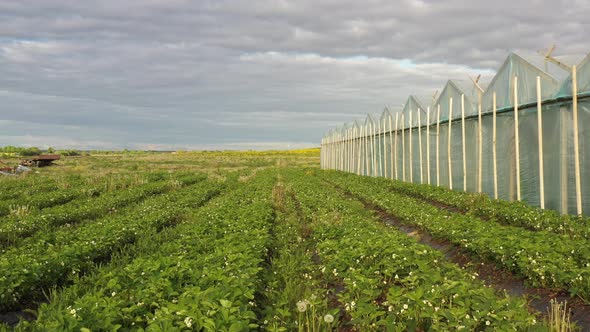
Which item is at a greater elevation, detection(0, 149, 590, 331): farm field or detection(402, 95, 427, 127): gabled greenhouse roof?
detection(402, 95, 427, 127): gabled greenhouse roof

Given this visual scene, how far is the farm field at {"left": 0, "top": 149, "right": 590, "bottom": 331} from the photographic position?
14.9 feet

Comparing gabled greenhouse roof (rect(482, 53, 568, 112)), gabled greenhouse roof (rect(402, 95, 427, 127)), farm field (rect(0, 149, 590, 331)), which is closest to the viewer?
farm field (rect(0, 149, 590, 331))

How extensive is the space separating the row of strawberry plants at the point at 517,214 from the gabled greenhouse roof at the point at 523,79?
3.51 meters

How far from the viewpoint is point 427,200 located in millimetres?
17469

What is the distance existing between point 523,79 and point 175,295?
13821 mm

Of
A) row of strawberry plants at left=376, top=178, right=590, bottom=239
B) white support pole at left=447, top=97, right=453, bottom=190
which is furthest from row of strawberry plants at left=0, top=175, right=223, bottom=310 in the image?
white support pole at left=447, top=97, right=453, bottom=190

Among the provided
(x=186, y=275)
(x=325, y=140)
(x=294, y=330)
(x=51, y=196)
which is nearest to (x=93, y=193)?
(x=51, y=196)

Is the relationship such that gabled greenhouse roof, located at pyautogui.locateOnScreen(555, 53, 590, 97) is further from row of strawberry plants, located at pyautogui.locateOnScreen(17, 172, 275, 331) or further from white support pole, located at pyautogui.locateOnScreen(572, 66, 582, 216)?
row of strawberry plants, located at pyautogui.locateOnScreen(17, 172, 275, 331)

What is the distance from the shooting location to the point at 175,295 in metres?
5.23

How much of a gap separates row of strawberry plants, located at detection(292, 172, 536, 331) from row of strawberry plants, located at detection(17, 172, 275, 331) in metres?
1.25

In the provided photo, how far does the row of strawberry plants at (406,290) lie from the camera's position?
4434mm

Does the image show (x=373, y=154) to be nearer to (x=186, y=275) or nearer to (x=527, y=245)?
(x=527, y=245)

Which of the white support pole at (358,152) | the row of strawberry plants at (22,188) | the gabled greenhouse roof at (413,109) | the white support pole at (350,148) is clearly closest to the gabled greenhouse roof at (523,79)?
the gabled greenhouse roof at (413,109)

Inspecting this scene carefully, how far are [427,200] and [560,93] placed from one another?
20.4 feet
